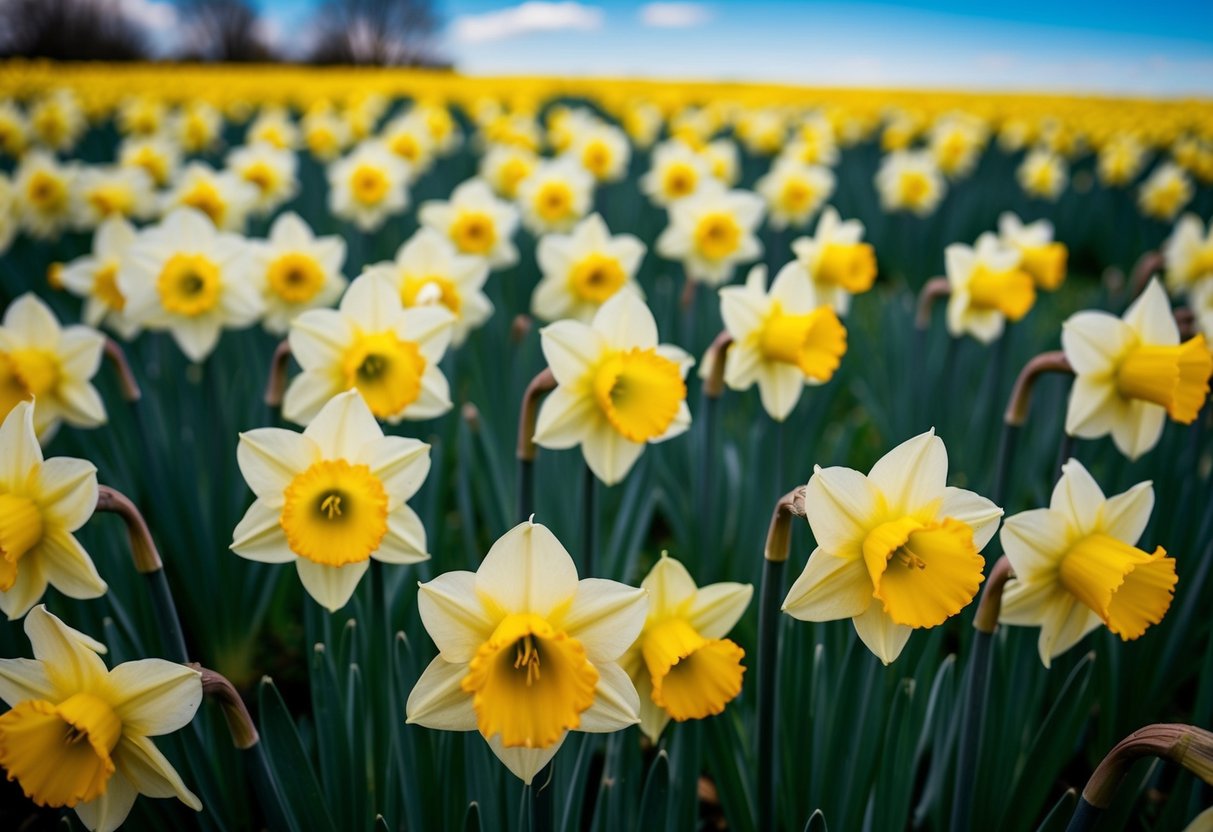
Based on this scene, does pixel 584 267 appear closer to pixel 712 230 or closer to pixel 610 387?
pixel 712 230

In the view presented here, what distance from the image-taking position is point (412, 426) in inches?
92.1

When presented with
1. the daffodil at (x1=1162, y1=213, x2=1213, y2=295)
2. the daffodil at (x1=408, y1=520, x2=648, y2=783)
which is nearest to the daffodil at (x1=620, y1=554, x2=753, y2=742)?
the daffodil at (x1=408, y1=520, x2=648, y2=783)

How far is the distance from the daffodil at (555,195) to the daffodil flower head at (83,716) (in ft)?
9.12

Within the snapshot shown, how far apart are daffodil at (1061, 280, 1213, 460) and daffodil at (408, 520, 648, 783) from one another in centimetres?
115

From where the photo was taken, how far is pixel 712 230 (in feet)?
9.73

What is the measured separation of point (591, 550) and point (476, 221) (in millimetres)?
1750

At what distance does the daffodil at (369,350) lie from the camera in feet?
5.39

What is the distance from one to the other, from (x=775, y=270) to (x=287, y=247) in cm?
267

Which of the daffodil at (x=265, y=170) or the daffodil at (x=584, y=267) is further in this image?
the daffodil at (x=265, y=170)

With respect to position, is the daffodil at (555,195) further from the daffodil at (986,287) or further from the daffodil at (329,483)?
the daffodil at (329,483)

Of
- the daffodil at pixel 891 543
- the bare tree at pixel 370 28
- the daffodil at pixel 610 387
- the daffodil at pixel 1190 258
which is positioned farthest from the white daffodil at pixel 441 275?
the bare tree at pixel 370 28

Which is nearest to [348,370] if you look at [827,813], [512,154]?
[827,813]

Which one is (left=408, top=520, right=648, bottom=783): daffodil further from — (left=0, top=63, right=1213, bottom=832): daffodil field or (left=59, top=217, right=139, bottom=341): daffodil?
(left=59, top=217, right=139, bottom=341): daffodil

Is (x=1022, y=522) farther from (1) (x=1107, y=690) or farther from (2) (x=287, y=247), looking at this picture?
(2) (x=287, y=247)
